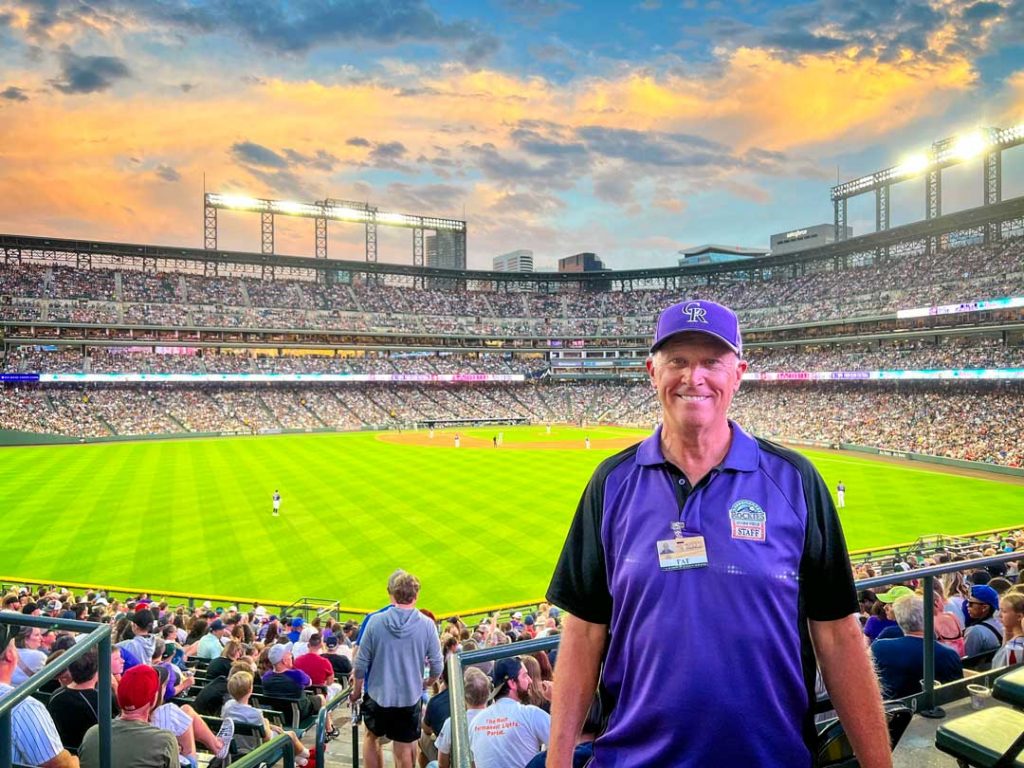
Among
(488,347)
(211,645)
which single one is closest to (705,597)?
(211,645)

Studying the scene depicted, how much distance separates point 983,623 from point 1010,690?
6014 millimetres

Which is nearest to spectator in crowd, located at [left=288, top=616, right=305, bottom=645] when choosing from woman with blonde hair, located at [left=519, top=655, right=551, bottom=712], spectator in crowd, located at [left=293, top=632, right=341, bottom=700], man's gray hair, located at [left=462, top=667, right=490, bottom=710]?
spectator in crowd, located at [left=293, top=632, right=341, bottom=700]

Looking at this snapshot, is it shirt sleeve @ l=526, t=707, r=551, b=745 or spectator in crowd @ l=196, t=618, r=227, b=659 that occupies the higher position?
shirt sleeve @ l=526, t=707, r=551, b=745

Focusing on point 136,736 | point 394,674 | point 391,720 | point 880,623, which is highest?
point 136,736

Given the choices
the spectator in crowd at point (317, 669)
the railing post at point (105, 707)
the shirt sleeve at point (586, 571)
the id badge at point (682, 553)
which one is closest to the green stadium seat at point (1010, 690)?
the id badge at point (682, 553)

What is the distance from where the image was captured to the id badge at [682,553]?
2.48 meters

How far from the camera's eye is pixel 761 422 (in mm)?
66250

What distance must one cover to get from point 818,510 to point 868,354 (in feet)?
234

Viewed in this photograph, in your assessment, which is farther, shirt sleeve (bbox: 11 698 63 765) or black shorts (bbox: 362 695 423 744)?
black shorts (bbox: 362 695 423 744)

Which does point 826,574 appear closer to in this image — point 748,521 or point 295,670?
point 748,521

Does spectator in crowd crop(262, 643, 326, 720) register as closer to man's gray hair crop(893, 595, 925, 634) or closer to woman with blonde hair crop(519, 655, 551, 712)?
woman with blonde hair crop(519, 655, 551, 712)

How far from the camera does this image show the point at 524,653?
3.90 m

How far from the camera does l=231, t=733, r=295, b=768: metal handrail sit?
2971 millimetres

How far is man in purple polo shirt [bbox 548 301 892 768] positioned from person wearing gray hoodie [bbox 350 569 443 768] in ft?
13.1
